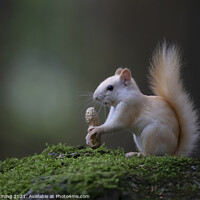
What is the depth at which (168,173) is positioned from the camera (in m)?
1.23

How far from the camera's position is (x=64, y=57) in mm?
2654

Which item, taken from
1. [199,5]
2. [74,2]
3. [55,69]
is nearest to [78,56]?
[55,69]

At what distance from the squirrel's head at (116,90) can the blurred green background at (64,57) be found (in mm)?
940

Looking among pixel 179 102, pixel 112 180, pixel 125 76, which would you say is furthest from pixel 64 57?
pixel 112 180

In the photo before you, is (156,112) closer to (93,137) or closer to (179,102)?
(179,102)

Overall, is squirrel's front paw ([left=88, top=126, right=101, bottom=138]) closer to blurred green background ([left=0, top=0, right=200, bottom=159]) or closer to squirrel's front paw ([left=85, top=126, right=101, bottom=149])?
squirrel's front paw ([left=85, top=126, right=101, bottom=149])

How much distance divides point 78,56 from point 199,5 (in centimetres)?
109

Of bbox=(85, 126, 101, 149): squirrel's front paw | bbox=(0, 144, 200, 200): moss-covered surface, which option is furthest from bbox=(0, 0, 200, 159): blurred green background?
bbox=(0, 144, 200, 200): moss-covered surface

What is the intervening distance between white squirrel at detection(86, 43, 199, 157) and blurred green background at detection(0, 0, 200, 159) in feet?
2.71

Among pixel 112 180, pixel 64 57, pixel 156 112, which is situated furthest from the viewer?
pixel 64 57

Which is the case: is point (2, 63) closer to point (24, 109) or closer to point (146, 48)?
point (24, 109)

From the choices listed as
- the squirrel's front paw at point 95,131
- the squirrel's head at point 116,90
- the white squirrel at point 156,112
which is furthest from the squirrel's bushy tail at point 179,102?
the squirrel's front paw at point 95,131

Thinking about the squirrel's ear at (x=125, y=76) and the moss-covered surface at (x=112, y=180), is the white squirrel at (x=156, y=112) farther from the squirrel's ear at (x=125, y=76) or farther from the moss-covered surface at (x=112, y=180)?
the moss-covered surface at (x=112, y=180)

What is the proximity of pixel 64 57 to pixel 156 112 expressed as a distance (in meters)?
1.32
